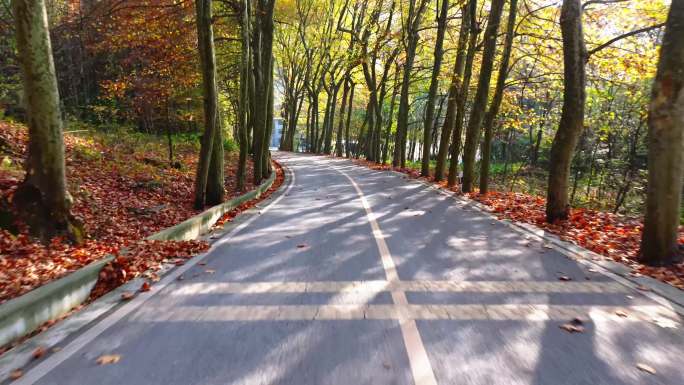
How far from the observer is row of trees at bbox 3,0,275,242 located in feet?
21.4

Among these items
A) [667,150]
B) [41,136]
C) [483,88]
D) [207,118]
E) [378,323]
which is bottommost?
[378,323]

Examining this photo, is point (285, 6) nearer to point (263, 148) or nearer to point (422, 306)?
point (263, 148)

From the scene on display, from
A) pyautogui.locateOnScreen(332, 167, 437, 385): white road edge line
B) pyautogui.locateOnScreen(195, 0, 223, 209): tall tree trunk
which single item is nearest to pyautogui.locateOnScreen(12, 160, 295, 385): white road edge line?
pyautogui.locateOnScreen(332, 167, 437, 385): white road edge line

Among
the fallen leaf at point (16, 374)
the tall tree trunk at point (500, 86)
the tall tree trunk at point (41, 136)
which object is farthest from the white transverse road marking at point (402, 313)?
the tall tree trunk at point (500, 86)

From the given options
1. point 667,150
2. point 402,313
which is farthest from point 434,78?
point 402,313

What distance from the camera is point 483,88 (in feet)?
48.0

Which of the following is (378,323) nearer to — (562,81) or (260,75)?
(260,75)

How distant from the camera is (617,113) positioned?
2081 cm

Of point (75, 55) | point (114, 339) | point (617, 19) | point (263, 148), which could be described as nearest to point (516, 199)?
point (617, 19)

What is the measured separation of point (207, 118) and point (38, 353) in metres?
8.19

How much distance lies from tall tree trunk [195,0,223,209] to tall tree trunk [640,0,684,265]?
8796 millimetres

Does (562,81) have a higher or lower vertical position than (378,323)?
higher

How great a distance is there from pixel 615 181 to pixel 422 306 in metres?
20.4

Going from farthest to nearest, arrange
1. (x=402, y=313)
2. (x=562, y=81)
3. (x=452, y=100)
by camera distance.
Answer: (x=452, y=100) < (x=562, y=81) < (x=402, y=313)
